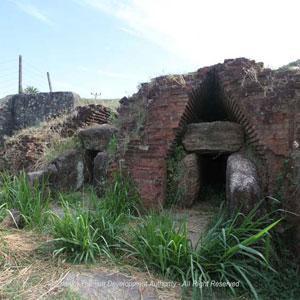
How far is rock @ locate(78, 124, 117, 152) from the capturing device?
5.37 metres

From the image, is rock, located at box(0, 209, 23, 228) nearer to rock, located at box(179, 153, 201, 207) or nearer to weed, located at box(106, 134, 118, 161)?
weed, located at box(106, 134, 118, 161)

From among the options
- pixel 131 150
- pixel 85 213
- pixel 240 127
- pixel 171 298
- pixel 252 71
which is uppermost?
pixel 252 71

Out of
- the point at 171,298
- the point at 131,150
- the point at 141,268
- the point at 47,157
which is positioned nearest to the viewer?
the point at 171,298

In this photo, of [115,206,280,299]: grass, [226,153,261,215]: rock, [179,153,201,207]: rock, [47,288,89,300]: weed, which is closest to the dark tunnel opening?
[179,153,201,207]: rock

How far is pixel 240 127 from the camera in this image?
3.79 metres

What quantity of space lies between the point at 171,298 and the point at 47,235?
72.1 inches

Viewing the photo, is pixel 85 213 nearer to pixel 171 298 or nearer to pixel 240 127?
pixel 171 298

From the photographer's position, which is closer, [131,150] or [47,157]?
[131,150]

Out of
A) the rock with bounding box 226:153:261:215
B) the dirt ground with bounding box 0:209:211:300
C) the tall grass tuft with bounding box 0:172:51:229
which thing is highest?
the rock with bounding box 226:153:261:215

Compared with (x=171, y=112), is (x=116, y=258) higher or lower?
lower

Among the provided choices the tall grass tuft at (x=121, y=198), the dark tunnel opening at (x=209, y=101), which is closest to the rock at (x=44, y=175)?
the tall grass tuft at (x=121, y=198)

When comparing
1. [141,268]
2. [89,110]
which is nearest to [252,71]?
[141,268]

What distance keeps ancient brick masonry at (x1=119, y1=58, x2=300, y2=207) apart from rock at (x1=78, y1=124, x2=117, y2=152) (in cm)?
89

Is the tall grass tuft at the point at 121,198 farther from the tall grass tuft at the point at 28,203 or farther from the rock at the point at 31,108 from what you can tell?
the rock at the point at 31,108
